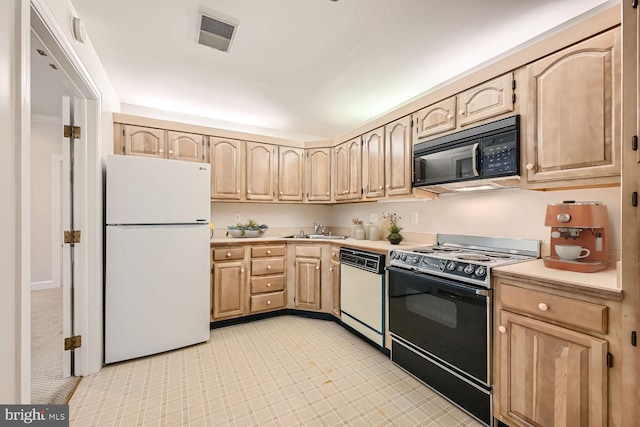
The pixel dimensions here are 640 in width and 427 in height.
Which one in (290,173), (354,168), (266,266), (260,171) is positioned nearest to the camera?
(266,266)

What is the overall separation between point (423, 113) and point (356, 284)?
1.71 meters

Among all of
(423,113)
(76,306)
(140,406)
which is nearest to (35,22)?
(76,306)

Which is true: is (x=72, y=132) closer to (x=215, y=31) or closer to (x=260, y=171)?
(x=215, y=31)

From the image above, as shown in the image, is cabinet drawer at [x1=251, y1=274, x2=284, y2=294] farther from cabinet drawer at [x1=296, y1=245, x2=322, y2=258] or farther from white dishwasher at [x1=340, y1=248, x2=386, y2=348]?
white dishwasher at [x1=340, y1=248, x2=386, y2=348]

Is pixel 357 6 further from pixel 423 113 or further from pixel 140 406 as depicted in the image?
pixel 140 406

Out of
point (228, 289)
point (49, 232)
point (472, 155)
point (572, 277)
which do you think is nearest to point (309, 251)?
point (228, 289)

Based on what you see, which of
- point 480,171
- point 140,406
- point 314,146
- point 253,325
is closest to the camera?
point 140,406

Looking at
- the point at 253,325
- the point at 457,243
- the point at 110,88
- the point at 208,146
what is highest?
the point at 110,88

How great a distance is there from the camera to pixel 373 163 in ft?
9.75

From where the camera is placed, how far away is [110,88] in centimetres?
262

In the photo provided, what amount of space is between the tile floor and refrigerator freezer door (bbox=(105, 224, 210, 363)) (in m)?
0.16

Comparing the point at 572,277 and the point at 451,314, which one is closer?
the point at 572,277

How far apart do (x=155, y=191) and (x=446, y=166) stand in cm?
248

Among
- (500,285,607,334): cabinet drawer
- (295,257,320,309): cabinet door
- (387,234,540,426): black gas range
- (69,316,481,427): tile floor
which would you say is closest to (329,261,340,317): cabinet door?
(295,257,320,309): cabinet door
